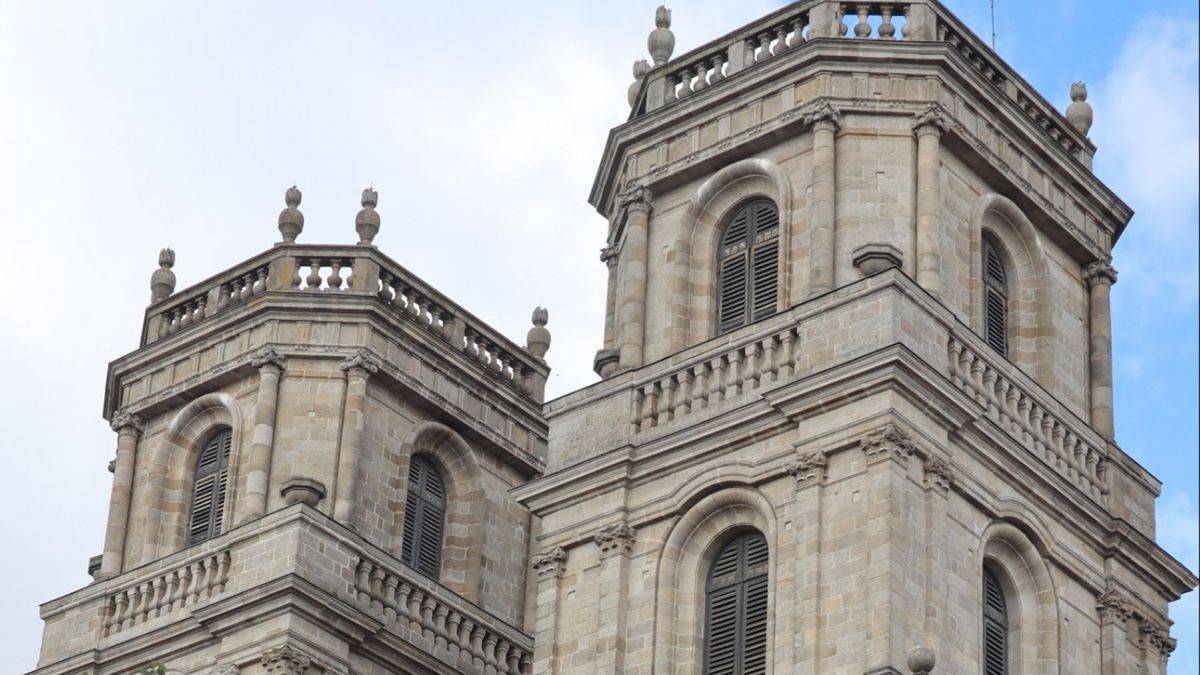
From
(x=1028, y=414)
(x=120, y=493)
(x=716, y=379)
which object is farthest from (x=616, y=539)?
(x=120, y=493)

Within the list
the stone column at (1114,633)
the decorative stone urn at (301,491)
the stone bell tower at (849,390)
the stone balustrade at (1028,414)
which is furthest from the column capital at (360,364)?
the stone column at (1114,633)

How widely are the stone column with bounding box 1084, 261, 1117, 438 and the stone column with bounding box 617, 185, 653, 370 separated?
6121 millimetres

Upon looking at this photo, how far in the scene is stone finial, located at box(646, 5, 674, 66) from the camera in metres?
47.2

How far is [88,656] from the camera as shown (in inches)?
1826

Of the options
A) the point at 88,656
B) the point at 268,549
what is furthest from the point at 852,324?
the point at 88,656

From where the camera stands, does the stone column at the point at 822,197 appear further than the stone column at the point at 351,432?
No

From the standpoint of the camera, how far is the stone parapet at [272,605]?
45.1 meters

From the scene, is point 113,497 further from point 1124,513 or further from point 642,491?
point 1124,513

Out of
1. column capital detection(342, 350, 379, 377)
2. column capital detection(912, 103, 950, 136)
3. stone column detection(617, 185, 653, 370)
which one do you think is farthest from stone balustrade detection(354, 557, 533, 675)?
column capital detection(912, 103, 950, 136)

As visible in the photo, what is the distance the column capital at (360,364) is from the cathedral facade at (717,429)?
5cm

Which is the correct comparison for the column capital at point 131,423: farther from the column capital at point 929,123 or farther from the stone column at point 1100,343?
the stone column at point 1100,343

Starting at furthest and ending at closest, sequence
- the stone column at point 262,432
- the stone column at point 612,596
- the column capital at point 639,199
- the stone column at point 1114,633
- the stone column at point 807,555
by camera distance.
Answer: the stone column at point 262,432
the column capital at point 639,199
the stone column at point 1114,633
the stone column at point 612,596
the stone column at point 807,555

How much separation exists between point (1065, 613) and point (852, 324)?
4.61 m

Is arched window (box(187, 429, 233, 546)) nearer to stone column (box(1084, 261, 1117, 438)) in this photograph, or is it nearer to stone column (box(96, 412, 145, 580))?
stone column (box(96, 412, 145, 580))
